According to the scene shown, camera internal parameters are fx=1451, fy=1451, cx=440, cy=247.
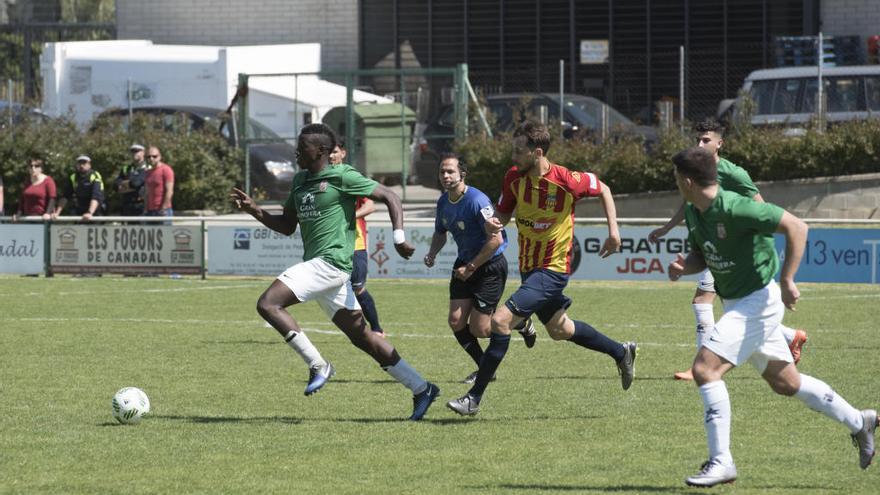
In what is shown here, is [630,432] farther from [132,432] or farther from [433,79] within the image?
[433,79]

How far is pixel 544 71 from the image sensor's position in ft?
117

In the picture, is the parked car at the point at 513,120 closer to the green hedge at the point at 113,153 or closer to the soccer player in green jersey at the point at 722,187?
the green hedge at the point at 113,153

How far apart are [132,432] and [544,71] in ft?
91.0

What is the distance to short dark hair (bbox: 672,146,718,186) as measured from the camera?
707cm

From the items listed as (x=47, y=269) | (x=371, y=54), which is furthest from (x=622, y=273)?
(x=371, y=54)

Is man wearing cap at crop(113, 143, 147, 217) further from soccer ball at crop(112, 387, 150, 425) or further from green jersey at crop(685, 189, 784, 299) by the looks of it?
green jersey at crop(685, 189, 784, 299)

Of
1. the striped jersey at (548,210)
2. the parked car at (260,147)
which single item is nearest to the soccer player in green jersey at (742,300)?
the striped jersey at (548,210)

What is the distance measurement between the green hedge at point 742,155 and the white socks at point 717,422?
17038 millimetres

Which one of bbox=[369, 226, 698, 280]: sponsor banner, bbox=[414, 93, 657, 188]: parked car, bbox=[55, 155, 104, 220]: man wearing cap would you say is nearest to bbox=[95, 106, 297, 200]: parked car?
bbox=[414, 93, 657, 188]: parked car

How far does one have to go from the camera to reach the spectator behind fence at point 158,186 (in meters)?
22.2

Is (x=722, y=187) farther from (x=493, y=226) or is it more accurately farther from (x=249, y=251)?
(x=249, y=251)

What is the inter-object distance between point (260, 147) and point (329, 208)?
1923cm

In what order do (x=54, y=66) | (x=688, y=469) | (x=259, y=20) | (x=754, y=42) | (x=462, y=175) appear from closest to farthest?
(x=688, y=469) < (x=462, y=175) < (x=54, y=66) < (x=754, y=42) < (x=259, y=20)

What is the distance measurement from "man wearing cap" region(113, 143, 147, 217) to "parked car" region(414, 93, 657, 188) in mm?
6110
